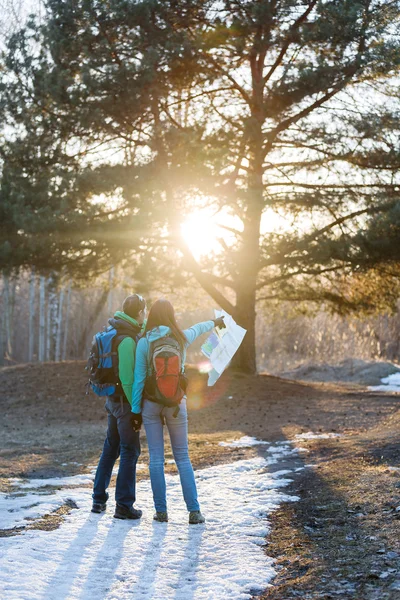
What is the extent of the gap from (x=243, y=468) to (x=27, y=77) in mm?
9575

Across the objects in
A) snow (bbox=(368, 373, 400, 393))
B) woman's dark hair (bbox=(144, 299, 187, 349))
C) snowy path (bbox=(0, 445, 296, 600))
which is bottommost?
snowy path (bbox=(0, 445, 296, 600))

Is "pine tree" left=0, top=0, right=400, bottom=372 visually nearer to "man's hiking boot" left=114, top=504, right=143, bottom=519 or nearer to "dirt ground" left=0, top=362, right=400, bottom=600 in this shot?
"dirt ground" left=0, top=362, right=400, bottom=600

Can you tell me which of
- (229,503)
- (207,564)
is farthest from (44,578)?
(229,503)

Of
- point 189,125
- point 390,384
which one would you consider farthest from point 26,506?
point 390,384

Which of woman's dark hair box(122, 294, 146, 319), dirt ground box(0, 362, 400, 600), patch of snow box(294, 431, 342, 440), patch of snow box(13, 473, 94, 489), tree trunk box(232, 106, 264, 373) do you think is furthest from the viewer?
tree trunk box(232, 106, 264, 373)

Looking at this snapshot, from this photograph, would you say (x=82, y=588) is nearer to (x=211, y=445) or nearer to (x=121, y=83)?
(x=211, y=445)

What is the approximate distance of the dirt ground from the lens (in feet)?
15.5

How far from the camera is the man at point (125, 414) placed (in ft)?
19.6

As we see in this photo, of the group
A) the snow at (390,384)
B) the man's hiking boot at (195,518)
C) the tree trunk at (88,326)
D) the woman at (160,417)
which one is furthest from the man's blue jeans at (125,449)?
the tree trunk at (88,326)

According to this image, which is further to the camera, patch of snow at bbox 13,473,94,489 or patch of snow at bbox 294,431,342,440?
patch of snow at bbox 294,431,342,440

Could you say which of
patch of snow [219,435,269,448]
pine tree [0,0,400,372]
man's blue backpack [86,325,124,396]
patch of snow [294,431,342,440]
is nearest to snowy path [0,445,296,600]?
man's blue backpack [86,325,124,396]

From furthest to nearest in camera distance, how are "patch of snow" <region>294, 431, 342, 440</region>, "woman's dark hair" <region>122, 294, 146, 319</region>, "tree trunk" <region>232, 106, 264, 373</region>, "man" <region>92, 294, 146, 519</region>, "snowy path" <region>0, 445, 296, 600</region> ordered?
1. "tree trunk" <region>232, 106, 264, 373</region>
2. "patch of snow" <region>294, 431, 342, 440</region>
3. "woman's dark hair" <region>122, 294, 146, 319</region>
4. "man" <region>92, 294, 146, 519</region>
5. "snowy path" <region>0, 445, 296, 600</region>

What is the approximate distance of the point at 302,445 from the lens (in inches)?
388

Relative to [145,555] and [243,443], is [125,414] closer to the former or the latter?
[145,555]
